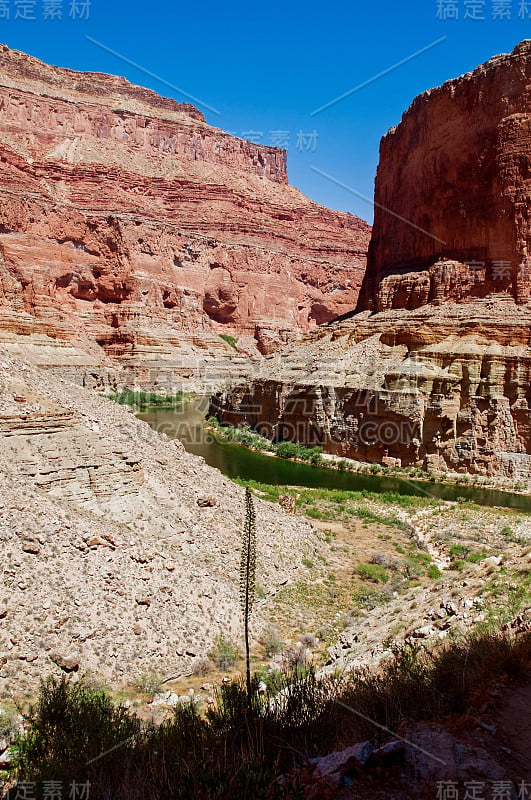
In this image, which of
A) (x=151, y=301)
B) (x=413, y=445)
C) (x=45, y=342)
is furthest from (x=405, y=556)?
(x=151, y=301)

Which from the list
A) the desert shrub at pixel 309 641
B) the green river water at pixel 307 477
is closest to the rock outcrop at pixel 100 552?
the desert shrub at pixel 309 641

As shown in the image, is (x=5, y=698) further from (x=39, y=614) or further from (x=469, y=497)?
(x=469, y=497)

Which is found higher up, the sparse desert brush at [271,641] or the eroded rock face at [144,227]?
the eroded rock face at [144,227]

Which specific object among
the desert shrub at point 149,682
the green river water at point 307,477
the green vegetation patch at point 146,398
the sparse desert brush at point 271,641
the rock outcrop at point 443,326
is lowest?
the green river water at point 307,477

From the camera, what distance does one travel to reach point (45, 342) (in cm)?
6316

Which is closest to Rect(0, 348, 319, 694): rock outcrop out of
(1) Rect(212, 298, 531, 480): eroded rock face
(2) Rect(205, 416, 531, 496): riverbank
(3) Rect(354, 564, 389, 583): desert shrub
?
(3) Rect(354, 564, 389, 583): desert shrub

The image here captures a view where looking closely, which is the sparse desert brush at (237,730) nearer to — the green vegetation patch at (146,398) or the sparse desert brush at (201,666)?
the sparse desert brush at (201,666)

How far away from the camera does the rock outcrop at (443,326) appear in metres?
32.6

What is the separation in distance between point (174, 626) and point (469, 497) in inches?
867

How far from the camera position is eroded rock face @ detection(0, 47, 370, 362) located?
240ft

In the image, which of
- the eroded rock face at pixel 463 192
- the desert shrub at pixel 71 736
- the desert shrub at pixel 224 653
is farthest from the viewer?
the eroded rock face at pixel 463 192

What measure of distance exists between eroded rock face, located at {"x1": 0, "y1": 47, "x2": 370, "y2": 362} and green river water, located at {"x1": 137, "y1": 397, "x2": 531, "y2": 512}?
3487 cm

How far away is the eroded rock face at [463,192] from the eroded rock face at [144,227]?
42.9 m

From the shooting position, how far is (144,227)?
3270 inches
